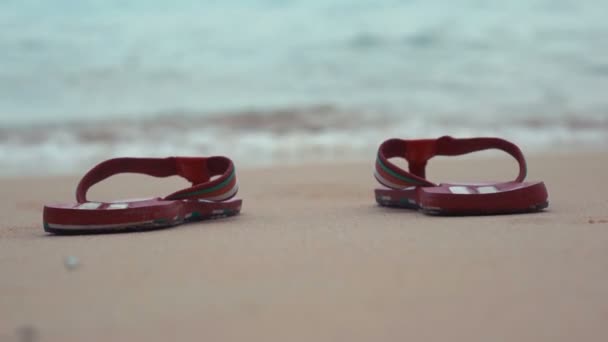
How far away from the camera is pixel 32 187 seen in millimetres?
3566

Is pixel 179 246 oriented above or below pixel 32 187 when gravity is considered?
above

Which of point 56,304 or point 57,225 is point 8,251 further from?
point 56,304

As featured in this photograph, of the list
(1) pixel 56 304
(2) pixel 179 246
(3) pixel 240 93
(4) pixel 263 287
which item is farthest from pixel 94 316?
(3) pixel 240 93

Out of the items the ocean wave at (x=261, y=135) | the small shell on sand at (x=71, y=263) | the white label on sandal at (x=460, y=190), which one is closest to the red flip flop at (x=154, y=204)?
the small shell on sand at (x=71, y=263)

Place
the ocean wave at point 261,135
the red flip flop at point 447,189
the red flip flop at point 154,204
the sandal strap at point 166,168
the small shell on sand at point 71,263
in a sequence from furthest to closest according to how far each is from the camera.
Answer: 1. the ocean wave at point 261,135
2. the sandal strap at point 166,168
3. the red flip flop at point 447,189
4. the red flip flop at point 154,204
5. the small shell on sand at point 71,263

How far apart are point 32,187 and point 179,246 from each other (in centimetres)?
202

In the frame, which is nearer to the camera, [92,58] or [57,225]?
[57,225]

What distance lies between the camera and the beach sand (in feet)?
3.75

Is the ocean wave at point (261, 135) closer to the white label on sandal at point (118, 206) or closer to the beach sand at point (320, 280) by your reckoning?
the white label on sandal at point (118, 206)

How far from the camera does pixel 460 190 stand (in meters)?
2.33

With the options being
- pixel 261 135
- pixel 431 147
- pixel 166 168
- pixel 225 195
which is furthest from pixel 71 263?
pixel 261 135

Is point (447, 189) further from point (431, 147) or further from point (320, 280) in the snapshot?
point (320, 280)

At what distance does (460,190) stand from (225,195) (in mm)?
714

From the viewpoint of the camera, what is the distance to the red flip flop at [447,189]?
2.18 metres
